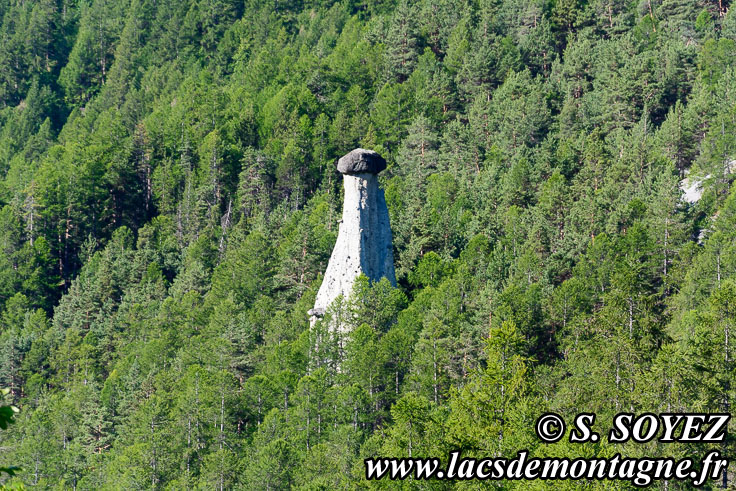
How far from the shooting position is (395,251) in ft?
233

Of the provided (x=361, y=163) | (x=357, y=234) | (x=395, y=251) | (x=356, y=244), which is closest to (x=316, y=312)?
(x=356, y=244)

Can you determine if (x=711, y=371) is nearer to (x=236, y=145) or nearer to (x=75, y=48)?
(x=236, y=145)

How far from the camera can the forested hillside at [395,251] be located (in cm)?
4381

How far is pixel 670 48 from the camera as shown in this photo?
299 ft

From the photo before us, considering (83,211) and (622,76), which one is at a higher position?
(622,76)

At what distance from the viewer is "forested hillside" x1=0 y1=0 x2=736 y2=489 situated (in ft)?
144

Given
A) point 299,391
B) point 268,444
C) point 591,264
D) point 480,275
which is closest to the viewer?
point 268,444

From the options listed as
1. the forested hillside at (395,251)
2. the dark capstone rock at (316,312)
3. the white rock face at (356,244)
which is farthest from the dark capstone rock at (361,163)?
the dark capstone rock at (316,312)

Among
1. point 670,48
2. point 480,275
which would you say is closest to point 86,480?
point 480,275

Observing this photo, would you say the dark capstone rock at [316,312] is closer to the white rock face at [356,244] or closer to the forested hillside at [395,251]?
the white rock face at [356,244]

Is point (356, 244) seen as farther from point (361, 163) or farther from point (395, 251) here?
point (395, 251)

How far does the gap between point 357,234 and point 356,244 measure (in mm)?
566

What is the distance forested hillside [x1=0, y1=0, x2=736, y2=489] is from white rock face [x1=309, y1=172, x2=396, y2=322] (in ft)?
8.07

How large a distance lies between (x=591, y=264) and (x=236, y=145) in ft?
178
